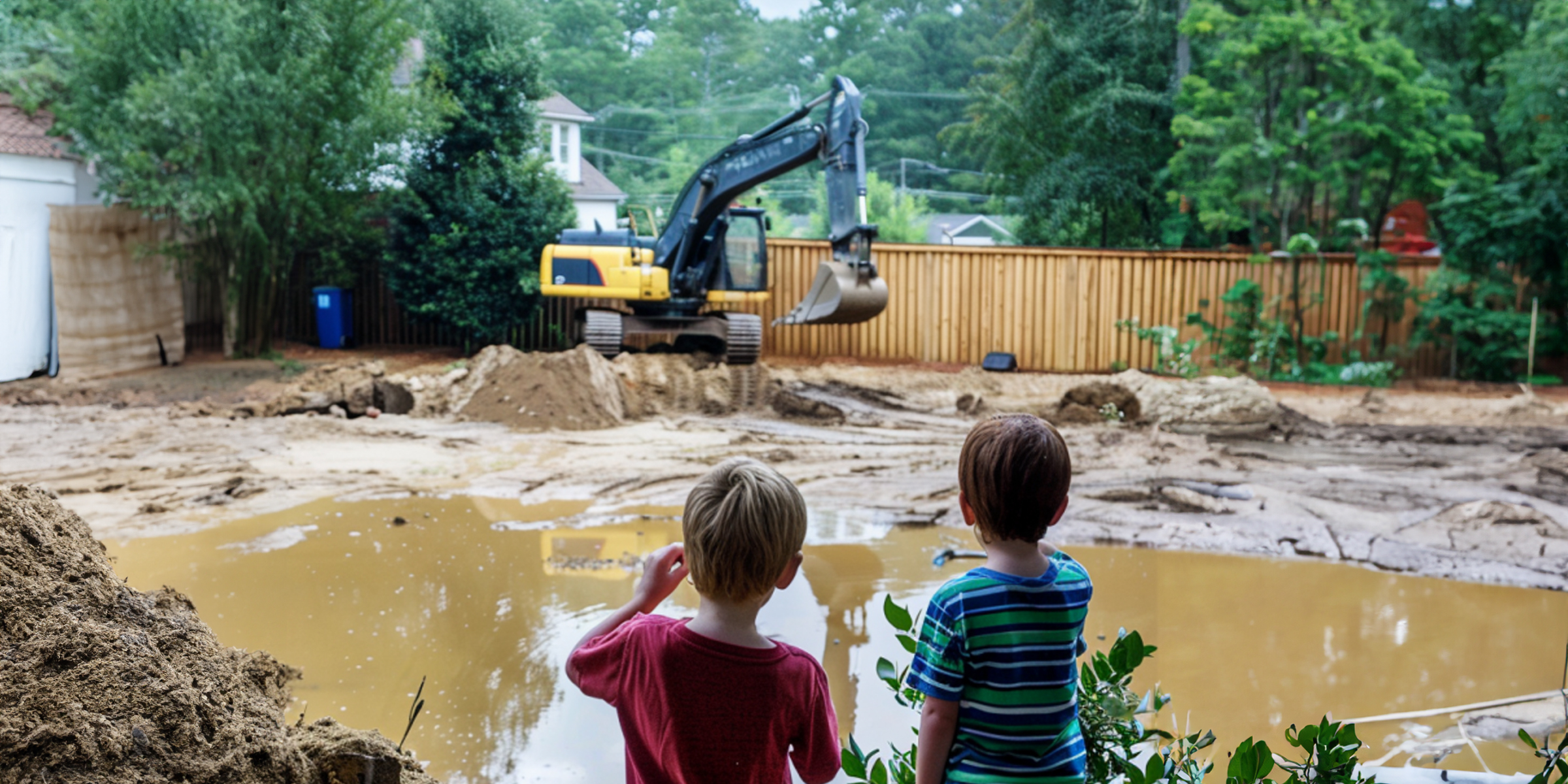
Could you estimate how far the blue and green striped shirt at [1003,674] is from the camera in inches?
81.0

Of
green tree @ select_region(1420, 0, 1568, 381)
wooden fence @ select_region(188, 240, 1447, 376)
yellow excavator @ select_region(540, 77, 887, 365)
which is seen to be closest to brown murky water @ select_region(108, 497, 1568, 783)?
yellow excavator @ select_region(540, 77, 887, 365)

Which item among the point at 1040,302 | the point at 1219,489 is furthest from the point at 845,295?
the point at 1040,302

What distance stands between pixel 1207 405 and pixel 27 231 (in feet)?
45.7

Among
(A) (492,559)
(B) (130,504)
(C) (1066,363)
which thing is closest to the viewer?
(A) (492,559)

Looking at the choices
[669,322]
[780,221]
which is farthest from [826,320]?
[780,221]

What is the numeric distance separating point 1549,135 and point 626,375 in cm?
1368

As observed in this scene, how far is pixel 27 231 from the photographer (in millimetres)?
13656

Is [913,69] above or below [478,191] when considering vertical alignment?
above

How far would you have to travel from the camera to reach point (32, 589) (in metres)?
2.84

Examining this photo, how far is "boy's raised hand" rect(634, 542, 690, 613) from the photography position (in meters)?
2.11

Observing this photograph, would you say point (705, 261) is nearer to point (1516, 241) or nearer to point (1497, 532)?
point (1497, 532)

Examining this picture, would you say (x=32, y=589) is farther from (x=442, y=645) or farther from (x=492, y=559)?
(x=492, y=559)

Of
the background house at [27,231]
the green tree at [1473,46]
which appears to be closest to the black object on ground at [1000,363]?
the green tree at [1473,46]

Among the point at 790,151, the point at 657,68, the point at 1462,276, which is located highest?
the point at 657,68
